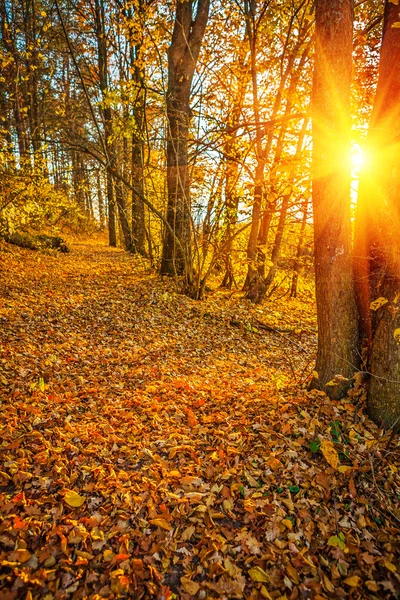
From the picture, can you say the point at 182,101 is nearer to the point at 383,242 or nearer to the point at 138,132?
the point at 138,132

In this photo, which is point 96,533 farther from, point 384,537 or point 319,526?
point 384,537

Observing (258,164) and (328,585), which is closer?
(328,585)

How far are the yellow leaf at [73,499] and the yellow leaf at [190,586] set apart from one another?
1004 mm

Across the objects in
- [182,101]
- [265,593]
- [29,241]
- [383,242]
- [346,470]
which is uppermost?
[182,101]

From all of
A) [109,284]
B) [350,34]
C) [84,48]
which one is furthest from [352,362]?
[84,48]

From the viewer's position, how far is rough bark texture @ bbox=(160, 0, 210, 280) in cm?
784

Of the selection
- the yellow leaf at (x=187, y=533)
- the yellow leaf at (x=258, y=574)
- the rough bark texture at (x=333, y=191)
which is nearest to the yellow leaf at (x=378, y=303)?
the rough bark texture at (x=333, y=191)

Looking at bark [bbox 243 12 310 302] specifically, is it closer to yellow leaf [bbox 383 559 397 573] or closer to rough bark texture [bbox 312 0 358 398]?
rough bark texture [bbox 312 0 358 398]

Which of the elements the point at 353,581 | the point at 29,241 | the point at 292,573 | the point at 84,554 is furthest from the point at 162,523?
the point at 29,241

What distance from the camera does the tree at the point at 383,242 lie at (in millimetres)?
3082

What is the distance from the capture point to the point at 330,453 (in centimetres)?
307

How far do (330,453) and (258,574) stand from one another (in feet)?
4.20

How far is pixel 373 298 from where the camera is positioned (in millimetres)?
3469

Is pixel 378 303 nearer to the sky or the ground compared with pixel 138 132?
nearer to the ground
